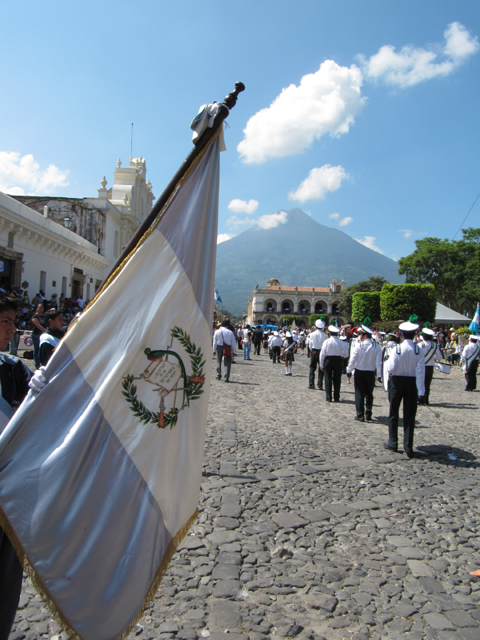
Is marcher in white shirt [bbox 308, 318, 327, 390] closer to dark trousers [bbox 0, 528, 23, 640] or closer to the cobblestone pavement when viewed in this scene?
the cobblestone pavement

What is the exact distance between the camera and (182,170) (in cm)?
230

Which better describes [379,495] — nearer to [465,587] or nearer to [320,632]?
[465,587]

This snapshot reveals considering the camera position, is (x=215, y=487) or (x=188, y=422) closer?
(x=188, y=422)

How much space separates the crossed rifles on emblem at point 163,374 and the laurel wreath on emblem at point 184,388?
0.04 feet

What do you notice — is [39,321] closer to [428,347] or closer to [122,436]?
[122,436]

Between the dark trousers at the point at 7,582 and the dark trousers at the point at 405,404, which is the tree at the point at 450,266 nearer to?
the dark trousers at the point at 405,404

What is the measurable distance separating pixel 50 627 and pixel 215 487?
2.24m

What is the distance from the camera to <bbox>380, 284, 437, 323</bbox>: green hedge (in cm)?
3247

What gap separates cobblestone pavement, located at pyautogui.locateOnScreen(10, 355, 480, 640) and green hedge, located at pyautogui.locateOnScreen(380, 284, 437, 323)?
2757 cm

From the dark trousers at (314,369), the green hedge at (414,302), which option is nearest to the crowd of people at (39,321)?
the dark trousers at (314,369)

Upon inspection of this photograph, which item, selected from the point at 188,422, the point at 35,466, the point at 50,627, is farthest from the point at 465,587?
the point at 35,466

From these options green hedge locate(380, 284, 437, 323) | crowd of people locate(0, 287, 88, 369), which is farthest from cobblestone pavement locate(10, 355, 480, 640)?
green hedge locate(380, 284, 437, 323)

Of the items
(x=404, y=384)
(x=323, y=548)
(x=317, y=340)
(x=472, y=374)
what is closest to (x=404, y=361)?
(x=404, y=384)

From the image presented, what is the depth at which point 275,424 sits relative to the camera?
7691mm
